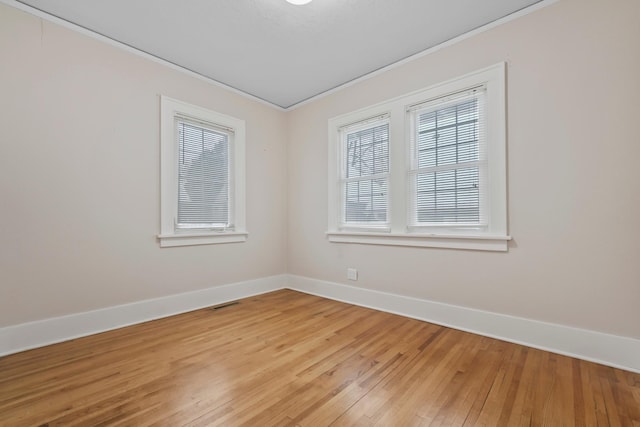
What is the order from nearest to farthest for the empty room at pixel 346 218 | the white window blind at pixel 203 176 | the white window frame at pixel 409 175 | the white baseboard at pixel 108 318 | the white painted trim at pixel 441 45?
the empty room at pixel 346 218, the white baseboard at pixel 108 318, the white painted trim at pixel 441 45, the white window frame at pixel 409 175, the white window blind at pixel 203 176

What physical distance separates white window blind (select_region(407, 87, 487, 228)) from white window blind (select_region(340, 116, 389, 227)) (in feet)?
1.14

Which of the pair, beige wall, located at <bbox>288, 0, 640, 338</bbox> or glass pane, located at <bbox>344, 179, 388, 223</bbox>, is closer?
beige wall, located at <bbox>288, 0, 640, 338</bbox>

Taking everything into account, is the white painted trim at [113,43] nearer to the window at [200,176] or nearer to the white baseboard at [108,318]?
the window at [200,176]

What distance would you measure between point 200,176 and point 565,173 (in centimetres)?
349

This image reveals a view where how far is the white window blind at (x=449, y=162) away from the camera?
2566 mm

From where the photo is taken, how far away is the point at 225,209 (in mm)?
3592

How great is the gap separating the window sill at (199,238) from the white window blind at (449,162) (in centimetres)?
216

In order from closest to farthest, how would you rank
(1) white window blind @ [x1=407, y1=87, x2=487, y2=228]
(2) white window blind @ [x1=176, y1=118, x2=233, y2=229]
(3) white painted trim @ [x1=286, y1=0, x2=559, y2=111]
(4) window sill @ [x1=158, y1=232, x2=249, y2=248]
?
1. (3) white painted trim @ [x1=286, y1=0, x2=559, y2=111]
2. (1) white window blind @ [x1=407, y1=87, x2=487, y2=228]
3. (4) window sill @ [x1=158, y1=232, x2=249, y2=248]
4. (2) white window blind @ [x1=176, y1=118, x2=233, y2=229]

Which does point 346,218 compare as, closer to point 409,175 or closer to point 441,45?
point 409,175

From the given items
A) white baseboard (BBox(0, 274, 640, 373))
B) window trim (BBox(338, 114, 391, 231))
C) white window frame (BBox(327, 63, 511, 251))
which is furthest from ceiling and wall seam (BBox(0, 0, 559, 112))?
white baseboard (BBox(0, 274, 640, 373))

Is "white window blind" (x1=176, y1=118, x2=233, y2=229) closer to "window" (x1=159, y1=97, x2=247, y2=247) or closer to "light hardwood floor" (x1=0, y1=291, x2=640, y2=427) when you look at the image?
"window" (x1=159, y1=97, x2=247, y2=247)

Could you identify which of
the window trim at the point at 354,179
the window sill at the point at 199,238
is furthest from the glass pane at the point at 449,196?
the window sill at the point at 199,238

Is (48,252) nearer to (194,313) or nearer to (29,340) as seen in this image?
(29,340)

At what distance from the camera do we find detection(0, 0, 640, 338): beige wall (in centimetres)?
197
